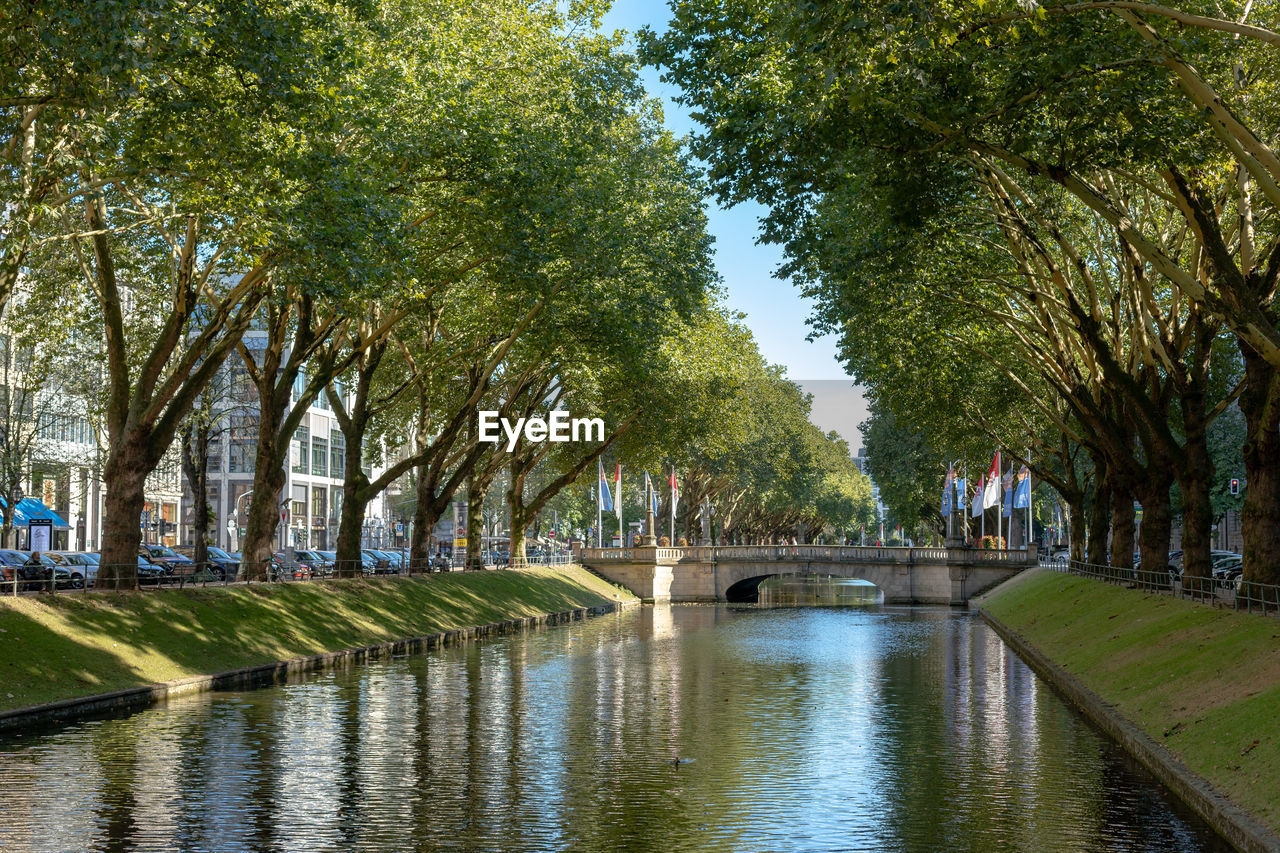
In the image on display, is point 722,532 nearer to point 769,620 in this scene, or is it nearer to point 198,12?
point 769,620

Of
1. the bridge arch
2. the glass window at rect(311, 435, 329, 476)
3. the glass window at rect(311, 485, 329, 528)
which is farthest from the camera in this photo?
the glass window at rect(311, 485, 329, 528)

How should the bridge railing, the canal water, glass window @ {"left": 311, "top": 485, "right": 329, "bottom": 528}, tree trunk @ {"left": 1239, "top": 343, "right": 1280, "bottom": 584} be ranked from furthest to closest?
glass window @ {"left": 311, "top": 485, "right": 329, "bottom": 528}, the bridge railing, tree trunk @ {"left": 1239, "top": 343, "right": 1280, "bottom": 584}, the canal water

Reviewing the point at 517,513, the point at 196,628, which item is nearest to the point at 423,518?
the point at 517,513

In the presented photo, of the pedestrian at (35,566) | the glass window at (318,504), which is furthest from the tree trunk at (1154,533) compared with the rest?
the glass window at (318,504)

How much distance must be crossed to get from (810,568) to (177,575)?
56.1 metres

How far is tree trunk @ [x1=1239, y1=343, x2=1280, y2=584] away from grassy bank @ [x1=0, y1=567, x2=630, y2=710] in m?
23.8

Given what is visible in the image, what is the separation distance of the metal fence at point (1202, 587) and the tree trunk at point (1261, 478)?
19.3 inches

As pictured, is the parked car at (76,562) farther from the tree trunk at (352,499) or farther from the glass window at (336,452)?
the glass window at (336,452)

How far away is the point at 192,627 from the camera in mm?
34188

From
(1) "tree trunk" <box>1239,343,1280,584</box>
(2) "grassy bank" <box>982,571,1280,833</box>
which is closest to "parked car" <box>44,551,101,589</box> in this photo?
(2) "grassy bank" <box>982,571,1280,833</box>

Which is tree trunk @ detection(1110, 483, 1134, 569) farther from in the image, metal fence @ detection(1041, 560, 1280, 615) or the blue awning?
the blue awning

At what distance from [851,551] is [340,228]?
2623 inches

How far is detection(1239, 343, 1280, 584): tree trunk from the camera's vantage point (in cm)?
2852

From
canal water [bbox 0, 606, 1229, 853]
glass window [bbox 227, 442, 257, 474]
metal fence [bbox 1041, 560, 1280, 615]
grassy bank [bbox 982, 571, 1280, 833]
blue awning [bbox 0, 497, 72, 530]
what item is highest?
glass window [bbox 227, 442, 257, 474]
